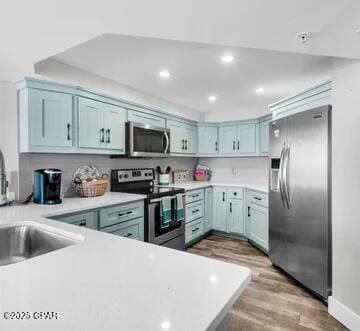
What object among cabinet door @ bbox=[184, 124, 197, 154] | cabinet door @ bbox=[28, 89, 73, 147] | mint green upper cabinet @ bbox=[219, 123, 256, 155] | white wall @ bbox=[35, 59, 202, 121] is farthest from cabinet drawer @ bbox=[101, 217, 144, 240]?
mint green upper cabinet @ bbox=[219, 123, 256, 155]

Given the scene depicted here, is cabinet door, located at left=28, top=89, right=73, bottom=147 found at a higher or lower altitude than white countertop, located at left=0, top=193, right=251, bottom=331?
higher

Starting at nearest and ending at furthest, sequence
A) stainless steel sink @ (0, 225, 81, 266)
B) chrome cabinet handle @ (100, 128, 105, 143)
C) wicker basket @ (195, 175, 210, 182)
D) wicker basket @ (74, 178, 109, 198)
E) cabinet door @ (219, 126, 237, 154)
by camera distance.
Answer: stainless steel sink @ (0, 225, 81, 266)
wicker basket @ (74, 178, 109, 198)
chrome cabinet handle @ (100, 128, 105, 143)
cabinet door @ (219, 126, 237, 154)
wicker basket @ (195, 175, 210, 182)

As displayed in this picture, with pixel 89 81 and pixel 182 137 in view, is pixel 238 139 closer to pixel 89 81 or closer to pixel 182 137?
pixel 182 137

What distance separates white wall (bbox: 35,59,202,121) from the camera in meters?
2.40

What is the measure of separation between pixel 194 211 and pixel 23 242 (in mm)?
2581

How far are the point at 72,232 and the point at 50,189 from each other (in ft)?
3.85

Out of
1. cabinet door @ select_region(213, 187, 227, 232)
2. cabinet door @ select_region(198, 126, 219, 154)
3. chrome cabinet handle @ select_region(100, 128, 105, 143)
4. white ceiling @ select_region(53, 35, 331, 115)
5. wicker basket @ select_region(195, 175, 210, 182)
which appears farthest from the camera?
wicker basket @ select_region(195, 175, 210, 182)

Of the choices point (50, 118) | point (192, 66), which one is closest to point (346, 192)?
point (192, 66)

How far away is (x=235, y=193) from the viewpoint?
3.98 meters

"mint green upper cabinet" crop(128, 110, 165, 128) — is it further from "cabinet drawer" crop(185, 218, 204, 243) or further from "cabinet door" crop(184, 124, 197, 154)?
"cabinet drawer" crop(185, 218, 204, 243)

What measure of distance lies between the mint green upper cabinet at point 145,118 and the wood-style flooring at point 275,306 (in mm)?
2127

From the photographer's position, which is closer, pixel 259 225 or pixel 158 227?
pixel 158 227

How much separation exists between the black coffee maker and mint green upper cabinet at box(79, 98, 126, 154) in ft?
1.41

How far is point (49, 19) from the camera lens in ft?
5.08
